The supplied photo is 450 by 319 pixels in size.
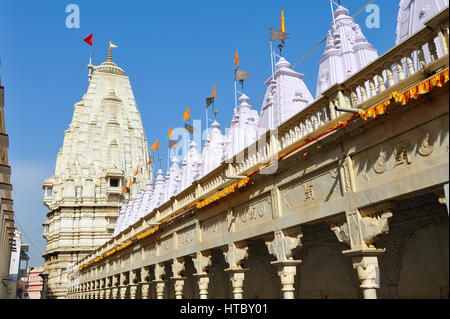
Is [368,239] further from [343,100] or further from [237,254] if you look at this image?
[237,254]

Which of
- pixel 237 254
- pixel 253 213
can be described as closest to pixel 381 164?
pixel 253 213

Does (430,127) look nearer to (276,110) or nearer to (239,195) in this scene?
(239,195)

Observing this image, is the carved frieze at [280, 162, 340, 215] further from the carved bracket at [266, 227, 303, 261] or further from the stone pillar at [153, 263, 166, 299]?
the stone pillar at [153, 263, 166, 299]

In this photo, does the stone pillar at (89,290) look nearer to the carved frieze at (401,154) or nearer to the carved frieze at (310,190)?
the carved frieze at (310,190)

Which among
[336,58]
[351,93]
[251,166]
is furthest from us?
[336,58]

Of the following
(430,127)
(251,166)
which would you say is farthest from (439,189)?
(251,166)

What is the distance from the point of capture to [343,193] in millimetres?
9148

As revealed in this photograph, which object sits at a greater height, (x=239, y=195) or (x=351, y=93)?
(x=351, y=93)

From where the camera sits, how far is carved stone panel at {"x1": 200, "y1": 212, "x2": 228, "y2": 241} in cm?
1496

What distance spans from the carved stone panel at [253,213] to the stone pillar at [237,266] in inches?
25.9

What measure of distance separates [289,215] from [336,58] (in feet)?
29.0

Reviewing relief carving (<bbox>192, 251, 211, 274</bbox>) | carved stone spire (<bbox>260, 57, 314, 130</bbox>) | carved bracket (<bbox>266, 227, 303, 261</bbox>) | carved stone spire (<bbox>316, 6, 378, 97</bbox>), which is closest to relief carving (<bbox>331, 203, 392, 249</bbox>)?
carved bracket (<bbox>266, 227, 303, 261</bbox>)
